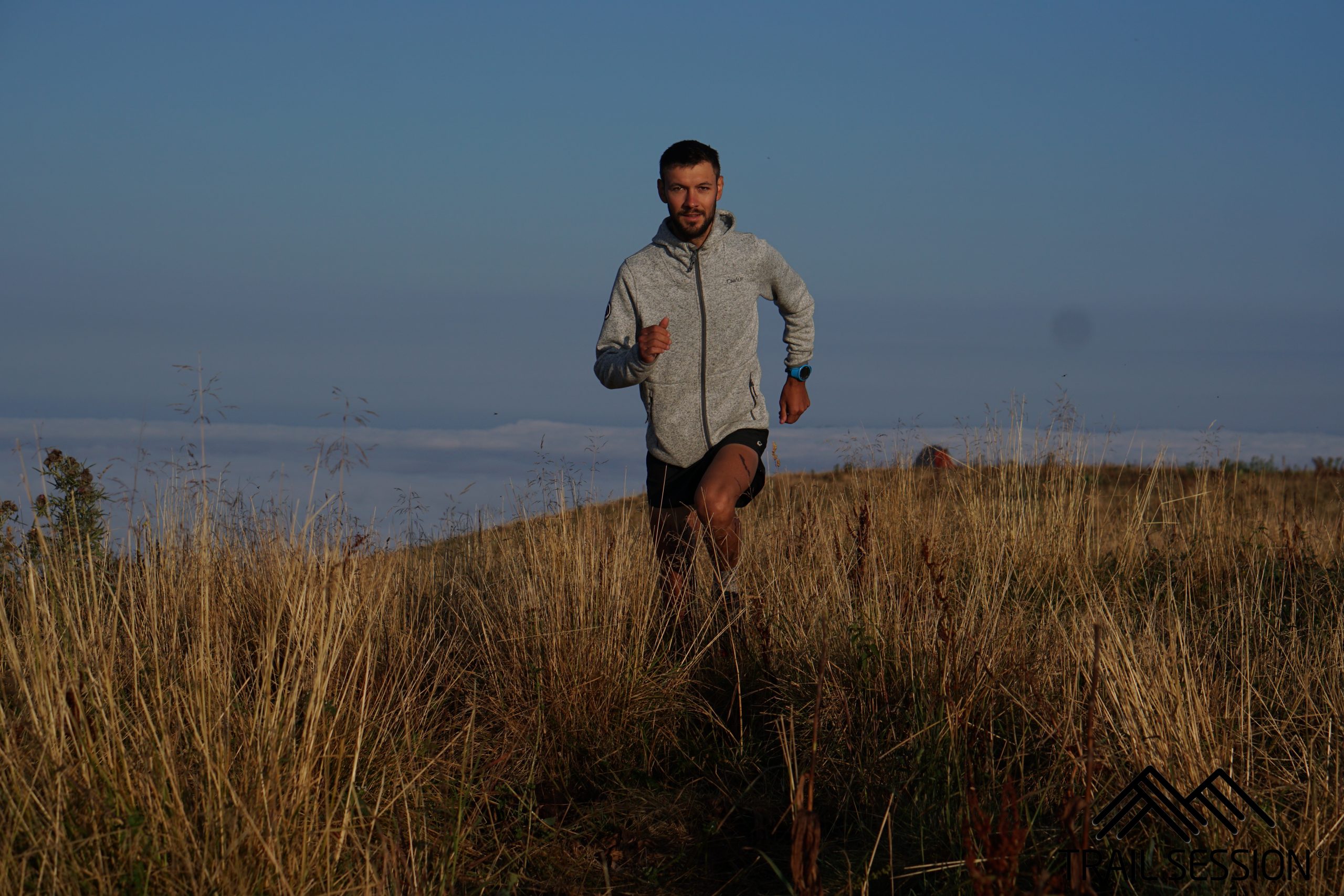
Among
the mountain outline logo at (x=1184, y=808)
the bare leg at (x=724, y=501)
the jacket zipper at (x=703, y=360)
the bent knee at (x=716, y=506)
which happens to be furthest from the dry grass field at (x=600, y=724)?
the jacket zipper at (x=703, y=360)

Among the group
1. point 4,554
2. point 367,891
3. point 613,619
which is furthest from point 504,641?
point 4,554

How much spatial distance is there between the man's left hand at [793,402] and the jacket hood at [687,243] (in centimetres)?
77

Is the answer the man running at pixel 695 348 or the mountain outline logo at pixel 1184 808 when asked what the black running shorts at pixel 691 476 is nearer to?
the man running at pixel 695 348

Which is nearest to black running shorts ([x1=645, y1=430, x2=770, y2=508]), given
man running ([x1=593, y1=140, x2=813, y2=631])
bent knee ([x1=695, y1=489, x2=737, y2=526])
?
man running ([x1=593, y1=140, x2=813, y2=631])

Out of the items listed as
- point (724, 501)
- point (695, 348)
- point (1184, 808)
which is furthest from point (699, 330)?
point (1184, 808)

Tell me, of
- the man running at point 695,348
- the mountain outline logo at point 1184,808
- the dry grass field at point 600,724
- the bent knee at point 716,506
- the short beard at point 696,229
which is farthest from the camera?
the short beard at point 696,229

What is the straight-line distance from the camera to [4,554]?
4.63m

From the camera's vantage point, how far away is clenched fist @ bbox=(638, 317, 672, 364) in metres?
4.34

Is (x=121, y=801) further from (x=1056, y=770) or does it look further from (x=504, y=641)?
(x=1056, y=770)

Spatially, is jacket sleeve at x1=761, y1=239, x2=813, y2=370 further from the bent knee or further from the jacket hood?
the bent knee

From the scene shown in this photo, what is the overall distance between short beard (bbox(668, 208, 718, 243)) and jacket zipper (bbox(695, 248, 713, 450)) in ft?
0.25

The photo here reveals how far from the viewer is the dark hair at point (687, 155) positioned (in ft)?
16.0

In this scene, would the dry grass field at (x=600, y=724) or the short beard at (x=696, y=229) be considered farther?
the short beard at (x=696, y=229)

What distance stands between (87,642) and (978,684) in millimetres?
2651
